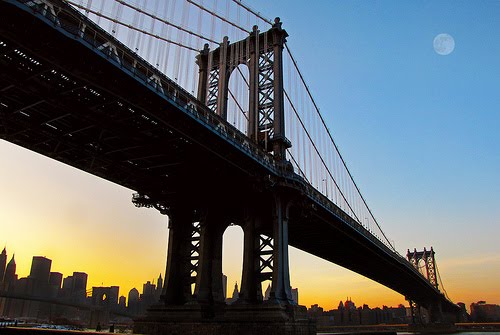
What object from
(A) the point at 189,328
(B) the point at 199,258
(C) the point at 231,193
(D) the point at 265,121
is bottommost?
(A) the point at 189,328

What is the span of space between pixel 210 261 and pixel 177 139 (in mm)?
12284

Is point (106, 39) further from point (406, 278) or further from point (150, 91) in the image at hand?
point (406, 278)

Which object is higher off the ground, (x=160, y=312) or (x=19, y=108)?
(x=19, y=108)

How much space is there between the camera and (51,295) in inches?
5576

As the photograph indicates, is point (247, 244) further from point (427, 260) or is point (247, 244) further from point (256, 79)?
point (427, 260)

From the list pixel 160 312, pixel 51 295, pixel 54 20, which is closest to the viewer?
pixel 54 20

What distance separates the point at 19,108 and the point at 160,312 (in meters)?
18.7

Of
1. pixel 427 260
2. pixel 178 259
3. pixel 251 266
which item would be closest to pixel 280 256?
pixel 251 266

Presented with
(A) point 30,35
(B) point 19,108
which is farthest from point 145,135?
(A) point 30,35

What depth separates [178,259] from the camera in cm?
3759

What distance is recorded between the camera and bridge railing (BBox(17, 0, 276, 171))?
1852 cm

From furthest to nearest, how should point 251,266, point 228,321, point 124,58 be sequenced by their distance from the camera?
point 251,266 < point 228,321 < point 124,58

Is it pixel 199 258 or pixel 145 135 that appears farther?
pixel 199 258

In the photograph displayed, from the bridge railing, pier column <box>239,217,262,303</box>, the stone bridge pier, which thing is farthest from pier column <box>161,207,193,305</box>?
the bridge railing
